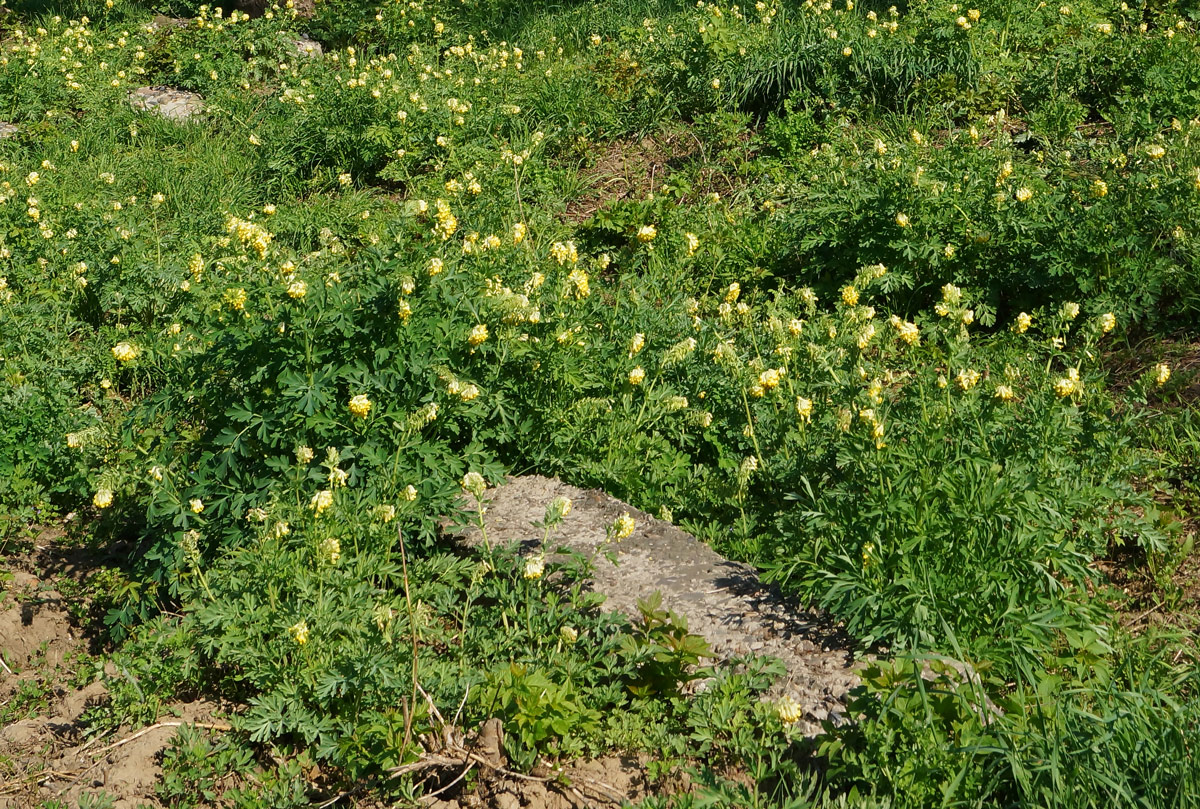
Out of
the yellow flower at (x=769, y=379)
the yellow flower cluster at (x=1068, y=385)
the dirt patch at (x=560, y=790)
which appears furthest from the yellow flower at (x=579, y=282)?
the dirt patch at (x=560, y=790)

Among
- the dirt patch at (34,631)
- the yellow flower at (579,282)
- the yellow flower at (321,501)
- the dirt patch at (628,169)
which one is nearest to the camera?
the yellow flower at (321,501)

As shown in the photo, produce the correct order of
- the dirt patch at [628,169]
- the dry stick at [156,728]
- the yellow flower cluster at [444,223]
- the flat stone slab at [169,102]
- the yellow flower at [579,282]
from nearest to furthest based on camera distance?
the dry stick at [156,728] < the yellow flower cluster at [444,223] < the yellow flower at [579,282] < the dirt patch at [628,169] < the flat stone slab at [169,102]

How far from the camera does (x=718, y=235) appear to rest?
599 centimetres

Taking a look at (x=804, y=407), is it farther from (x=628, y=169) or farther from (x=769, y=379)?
(x=628, y=169)

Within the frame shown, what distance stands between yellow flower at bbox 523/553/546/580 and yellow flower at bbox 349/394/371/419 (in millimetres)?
827

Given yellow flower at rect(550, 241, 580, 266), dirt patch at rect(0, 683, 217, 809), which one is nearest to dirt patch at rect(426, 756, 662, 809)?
dirt patch at rect(0, 683, 217, 809)

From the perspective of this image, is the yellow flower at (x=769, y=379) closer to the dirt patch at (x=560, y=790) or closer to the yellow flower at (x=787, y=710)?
the yellow flower at (x=787, y=710)

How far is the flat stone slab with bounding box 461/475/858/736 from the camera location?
3146 millimetres

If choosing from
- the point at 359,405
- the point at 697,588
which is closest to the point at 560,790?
the point at 697,588

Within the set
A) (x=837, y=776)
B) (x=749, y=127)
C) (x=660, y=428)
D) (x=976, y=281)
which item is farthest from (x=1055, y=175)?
(x=837, y=776)

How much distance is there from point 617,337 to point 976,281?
188cm

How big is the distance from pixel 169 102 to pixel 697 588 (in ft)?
24.3

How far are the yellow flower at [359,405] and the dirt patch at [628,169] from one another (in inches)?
128

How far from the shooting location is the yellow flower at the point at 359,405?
3.67 meters
